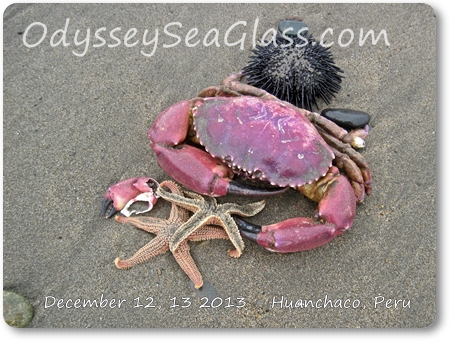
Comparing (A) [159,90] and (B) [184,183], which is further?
(A) [159,90]

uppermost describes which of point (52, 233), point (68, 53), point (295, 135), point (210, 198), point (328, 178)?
point (68, 53)

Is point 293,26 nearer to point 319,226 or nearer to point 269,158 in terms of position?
point 269,158

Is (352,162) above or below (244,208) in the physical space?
above

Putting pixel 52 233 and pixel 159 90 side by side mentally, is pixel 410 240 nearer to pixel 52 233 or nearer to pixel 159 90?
pixel 159 90

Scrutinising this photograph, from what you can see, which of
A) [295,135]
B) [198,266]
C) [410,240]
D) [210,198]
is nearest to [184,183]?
[210,198]

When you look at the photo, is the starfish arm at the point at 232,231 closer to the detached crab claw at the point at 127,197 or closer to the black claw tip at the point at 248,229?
the black claw tip at the point at 248,229

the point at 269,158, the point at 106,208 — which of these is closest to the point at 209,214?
the point at 269,158
